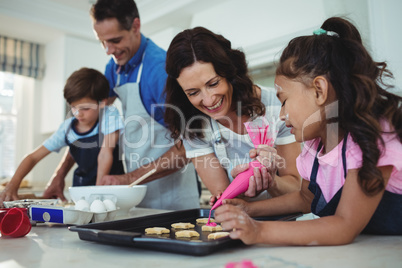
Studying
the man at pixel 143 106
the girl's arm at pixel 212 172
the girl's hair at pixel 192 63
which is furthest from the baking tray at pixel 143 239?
the man at pixel 143 106

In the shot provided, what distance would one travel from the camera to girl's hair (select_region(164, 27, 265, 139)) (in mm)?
1212

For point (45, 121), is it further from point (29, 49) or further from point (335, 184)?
point (335, 184)

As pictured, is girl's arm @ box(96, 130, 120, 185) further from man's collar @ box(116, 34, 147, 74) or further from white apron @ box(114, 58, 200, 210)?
man's collar @ box(116, 34, 147, 74)

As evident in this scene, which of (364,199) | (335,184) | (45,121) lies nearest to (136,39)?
(335,184)

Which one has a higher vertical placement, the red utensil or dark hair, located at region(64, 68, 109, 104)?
dark hair, located at region(64, 68, 109, 104)

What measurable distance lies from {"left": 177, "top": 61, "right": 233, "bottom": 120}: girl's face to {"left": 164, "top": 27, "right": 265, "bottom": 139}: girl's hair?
0.02 metres

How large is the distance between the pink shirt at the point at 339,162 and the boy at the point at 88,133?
1.15 meters

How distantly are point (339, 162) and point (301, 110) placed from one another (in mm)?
154

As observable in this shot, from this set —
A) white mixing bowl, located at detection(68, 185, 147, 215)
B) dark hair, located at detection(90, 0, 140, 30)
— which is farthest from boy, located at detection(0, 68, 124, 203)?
white mixing bowl, located at detection(68, 185, 147, 215)

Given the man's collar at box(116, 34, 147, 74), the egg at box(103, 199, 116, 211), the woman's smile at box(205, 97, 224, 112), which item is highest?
the man's collar at box(116, 34, 147, 74)

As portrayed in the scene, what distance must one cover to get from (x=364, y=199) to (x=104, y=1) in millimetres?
1509

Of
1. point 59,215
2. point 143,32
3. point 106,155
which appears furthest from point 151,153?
point 143,32

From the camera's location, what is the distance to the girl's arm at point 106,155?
1855 millimetres

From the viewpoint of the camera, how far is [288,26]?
2549 mm
